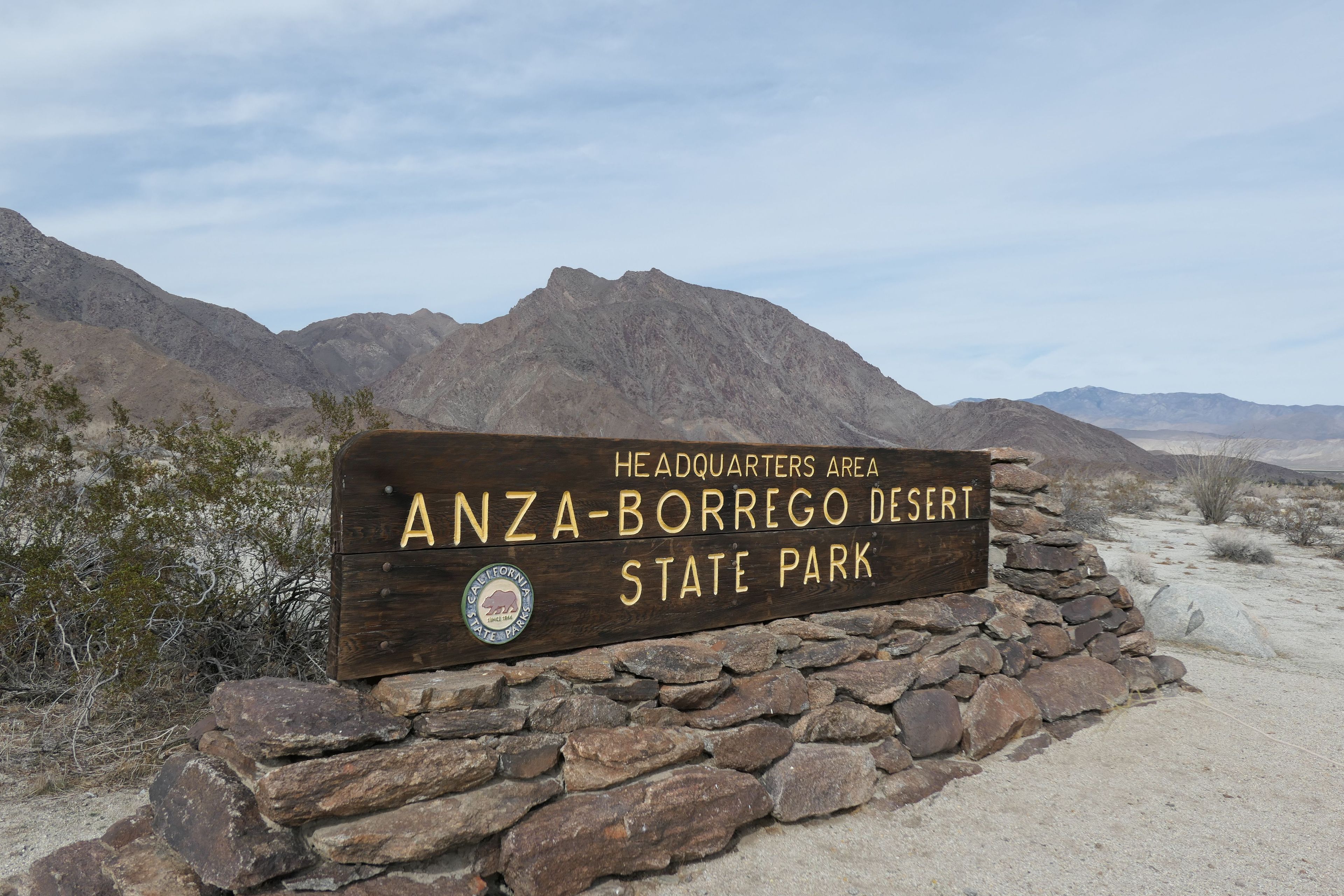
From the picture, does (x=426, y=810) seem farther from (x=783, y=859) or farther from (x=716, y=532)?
(x=716, y=532)

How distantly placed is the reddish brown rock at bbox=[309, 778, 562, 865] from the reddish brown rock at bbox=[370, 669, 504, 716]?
0.28 metres

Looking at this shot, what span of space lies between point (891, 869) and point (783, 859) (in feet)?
1.32

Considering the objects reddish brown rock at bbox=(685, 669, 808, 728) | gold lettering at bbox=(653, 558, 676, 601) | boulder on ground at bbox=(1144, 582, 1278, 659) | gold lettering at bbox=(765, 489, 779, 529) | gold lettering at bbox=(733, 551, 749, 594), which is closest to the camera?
reddish brown rock at bbox=(685, 669, 808, 728)

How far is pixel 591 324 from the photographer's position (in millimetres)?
53000

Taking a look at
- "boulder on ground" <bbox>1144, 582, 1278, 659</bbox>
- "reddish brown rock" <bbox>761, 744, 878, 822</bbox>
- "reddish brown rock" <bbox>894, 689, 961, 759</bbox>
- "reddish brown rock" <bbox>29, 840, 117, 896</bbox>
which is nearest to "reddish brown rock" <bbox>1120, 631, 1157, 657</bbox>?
"boulder on ground" <bbox>1144, 582, 1278, 659</bbox>

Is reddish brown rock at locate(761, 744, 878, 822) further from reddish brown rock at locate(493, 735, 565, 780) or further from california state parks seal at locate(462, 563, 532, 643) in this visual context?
california state parks seal at locate(462, 563, 532, 643)

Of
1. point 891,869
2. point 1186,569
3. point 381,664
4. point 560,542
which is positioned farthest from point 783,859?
point 1186,569

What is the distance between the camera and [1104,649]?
511 centimetres

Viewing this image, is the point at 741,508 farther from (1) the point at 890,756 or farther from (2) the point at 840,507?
(1) the point at 890,756

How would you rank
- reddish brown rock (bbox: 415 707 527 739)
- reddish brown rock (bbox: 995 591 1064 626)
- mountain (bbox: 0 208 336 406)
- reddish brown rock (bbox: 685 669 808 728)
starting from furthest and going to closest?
mountain (bbox: 0 208 336 406), reddish brown rock (bbox: 995 591 1064 626), reddish brown rock (bbox: 685 669 808 728), reddish brown rock (bbox: 415 707 527 739)

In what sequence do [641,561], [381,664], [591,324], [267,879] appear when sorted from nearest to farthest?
1. [267,879]
2. [381,664]
3. [641,561]
4. [591,324]

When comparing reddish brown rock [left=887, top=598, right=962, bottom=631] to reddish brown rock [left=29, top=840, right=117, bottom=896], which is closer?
reddish brown rock [left=29, top=840, right=117, bottom=896]

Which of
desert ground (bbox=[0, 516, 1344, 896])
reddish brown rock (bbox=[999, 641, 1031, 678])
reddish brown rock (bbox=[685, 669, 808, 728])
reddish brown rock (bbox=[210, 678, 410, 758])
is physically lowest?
desert ground (bbox=[0, 516, 1344, 896])

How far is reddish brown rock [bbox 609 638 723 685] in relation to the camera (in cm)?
317
